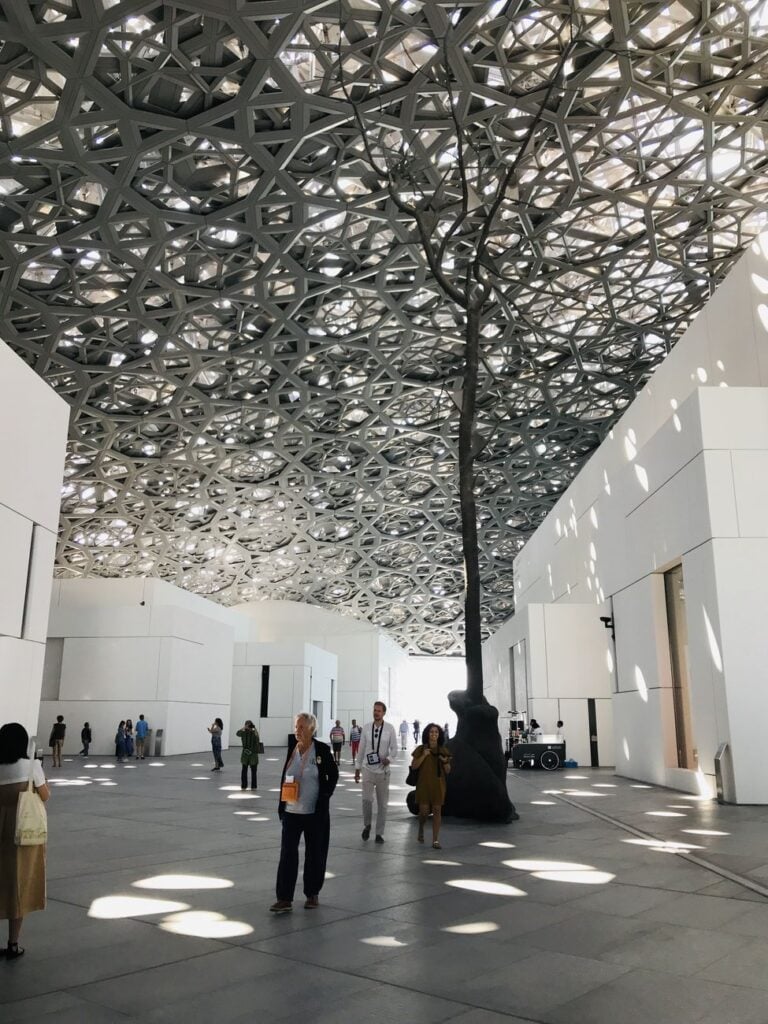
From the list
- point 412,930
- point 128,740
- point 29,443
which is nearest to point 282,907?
point 412,930

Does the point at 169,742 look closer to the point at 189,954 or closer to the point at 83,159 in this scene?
the point at 83,159

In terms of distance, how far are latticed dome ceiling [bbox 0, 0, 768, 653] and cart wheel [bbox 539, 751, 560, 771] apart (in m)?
10.6

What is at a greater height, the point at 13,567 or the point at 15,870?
the point at 13,567


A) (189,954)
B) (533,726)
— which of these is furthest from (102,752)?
(189,954)

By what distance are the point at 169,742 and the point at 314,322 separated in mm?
17221

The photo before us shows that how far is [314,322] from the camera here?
31.9 meters

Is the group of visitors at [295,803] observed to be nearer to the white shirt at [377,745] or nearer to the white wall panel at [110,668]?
the white shirt at [377,745]

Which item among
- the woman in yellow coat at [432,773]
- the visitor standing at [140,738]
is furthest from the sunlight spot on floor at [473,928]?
the visitor standing at [140,738]

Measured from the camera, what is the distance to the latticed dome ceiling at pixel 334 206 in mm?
18641

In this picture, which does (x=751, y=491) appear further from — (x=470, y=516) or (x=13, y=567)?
(x=13, y=567)

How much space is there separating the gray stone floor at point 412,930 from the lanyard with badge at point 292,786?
72 centimetres

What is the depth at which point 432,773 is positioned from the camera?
809cm

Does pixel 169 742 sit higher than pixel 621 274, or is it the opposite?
pixel 621 274

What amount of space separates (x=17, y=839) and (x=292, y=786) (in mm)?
1815
